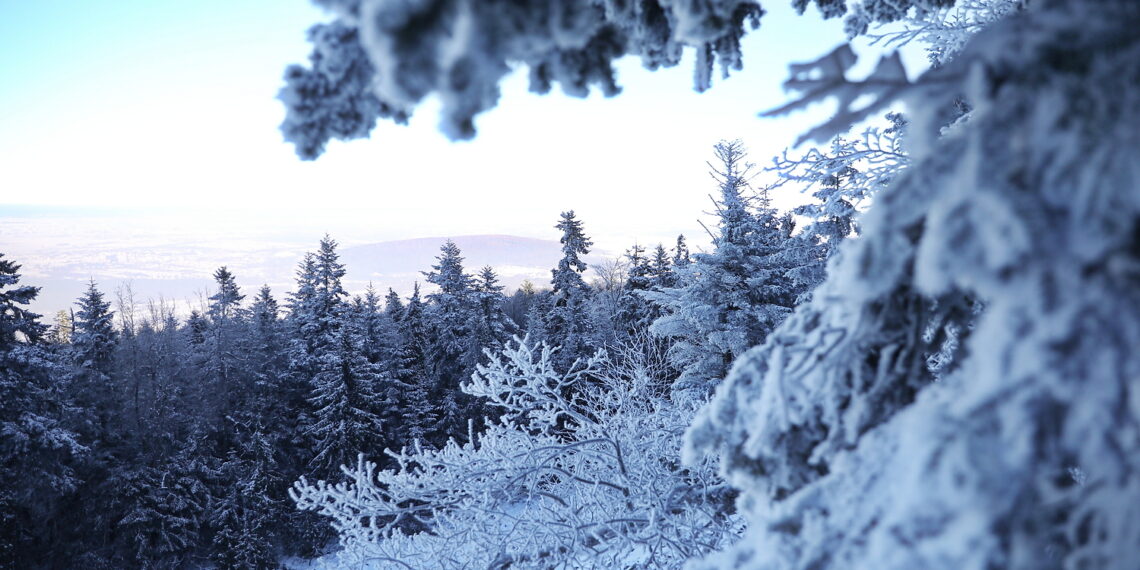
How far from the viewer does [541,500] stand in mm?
6527

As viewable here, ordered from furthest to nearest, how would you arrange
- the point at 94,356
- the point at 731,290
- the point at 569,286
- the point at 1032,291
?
the point at 569,286
the point at 94,356
the point at 731,290
the point at 1032,291

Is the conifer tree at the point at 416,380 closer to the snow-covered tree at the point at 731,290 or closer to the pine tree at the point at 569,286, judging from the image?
the pine tree at the point at 569,286

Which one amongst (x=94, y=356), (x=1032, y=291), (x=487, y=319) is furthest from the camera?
(x=487, y=319)

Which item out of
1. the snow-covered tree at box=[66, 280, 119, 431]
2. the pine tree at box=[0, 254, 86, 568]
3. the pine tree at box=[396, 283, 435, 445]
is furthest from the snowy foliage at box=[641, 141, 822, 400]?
the snow-covered tree at box=[66, 280, 119, 431]

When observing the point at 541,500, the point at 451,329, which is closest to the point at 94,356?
the point at 451,329

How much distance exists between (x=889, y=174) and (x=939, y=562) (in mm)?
5244

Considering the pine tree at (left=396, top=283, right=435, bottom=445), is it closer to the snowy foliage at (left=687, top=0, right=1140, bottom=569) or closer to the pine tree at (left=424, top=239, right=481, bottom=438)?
the pine tree at (left=424, top=239, right=481, bottom=438)

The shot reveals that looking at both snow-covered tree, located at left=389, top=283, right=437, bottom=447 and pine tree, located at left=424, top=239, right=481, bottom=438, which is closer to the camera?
snow-covered tree, located at left=389, top=283, right=437, bottom=447

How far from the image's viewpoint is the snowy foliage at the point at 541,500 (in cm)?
541

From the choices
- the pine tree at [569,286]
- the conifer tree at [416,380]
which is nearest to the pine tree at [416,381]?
the conifer tree at [416,380]

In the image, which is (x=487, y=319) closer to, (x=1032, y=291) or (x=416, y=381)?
(x=416, y=381)

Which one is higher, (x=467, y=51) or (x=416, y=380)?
(x=467, y=51)

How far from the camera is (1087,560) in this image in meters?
1.01

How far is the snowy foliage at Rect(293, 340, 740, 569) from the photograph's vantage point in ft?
17.7
